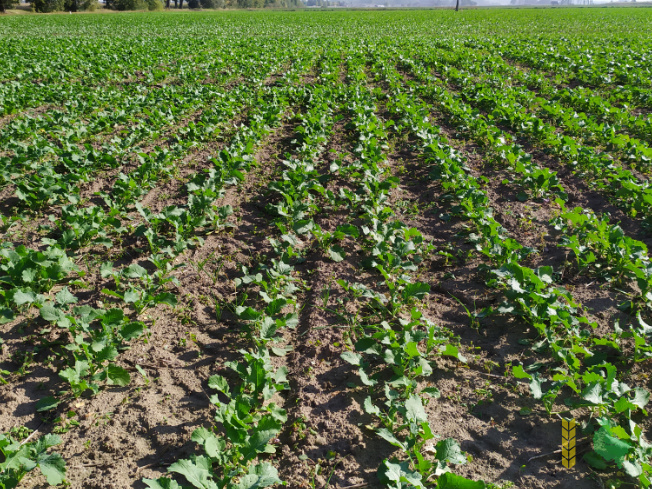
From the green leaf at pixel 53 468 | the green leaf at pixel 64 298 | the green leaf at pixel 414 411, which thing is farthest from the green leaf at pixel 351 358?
the green leaf at pixel 64 298

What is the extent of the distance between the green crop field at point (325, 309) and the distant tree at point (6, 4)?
195 feet

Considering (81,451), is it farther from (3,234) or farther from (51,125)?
(51,125)

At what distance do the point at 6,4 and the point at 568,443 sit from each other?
72361 mm

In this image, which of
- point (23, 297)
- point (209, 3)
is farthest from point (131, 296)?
point (209, 3)

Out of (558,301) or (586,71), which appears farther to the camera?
(586,71)

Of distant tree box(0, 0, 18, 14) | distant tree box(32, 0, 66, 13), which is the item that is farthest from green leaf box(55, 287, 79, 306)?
distant tree box(32, 0, 66, 13)

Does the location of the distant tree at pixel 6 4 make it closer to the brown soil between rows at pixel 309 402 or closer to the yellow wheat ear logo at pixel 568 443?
the brown soil between rows at pixel 309 402

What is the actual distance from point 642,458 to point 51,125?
420 inches

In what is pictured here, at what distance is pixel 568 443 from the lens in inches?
106

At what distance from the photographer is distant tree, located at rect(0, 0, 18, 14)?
162 feet

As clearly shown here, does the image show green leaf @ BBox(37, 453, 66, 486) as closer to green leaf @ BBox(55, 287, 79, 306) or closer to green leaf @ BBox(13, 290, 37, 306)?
green leaf @ BBox(55, 287, 79, 306)

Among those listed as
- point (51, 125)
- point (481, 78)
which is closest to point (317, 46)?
point (481, 78)

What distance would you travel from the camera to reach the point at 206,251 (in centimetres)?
485

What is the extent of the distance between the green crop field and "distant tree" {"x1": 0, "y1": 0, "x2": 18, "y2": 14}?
5940 cm
